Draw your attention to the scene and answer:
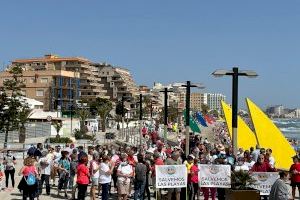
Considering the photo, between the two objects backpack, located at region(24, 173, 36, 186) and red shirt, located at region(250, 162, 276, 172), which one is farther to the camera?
red shirt, located at region(250, 162, 276, 172)

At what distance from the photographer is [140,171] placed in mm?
14555

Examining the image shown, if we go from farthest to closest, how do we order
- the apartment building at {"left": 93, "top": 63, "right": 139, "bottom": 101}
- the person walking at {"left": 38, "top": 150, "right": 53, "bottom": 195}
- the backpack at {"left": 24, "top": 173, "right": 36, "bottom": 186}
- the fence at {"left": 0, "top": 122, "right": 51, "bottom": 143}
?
the apartment building at {"left": 93, "top": 63, "right": 139, "bottom": 101}, the fence at {"left": 0, "top": 122, "right": 51, "bottom": 143}, the person walking at {"left": 38, "top": 150, "right": 53, "bottom": 195}, the backpack at {"left": 24, "top": 173, "right": 36, "bottom": 186}

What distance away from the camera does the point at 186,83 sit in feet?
70.9

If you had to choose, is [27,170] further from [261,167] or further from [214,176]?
[261,167]

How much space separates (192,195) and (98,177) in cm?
277

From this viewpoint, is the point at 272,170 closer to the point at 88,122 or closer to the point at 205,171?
the point at 205,171

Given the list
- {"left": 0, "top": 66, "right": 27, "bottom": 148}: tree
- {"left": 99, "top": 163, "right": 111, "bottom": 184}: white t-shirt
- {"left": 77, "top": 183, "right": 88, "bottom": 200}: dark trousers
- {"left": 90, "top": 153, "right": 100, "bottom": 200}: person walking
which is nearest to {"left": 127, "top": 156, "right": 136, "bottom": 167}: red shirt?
{"left": 99, "top": 163, "right": 111, "bottom": 184}: white t-shirt

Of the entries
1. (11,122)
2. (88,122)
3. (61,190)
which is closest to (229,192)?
(61,190)

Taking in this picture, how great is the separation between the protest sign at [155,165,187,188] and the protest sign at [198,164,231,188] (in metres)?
0.63

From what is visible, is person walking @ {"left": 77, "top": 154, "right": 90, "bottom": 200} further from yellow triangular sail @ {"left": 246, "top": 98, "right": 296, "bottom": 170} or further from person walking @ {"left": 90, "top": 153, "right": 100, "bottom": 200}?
yellow triangular sail @ {"left": 246, "top": 98, "right": 296, "bottom": 170}

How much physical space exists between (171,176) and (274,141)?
1221cm

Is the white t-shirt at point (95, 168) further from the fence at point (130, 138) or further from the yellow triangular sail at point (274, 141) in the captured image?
the fence at point (130, 138)

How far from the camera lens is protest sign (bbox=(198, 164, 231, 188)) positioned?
14445 mm

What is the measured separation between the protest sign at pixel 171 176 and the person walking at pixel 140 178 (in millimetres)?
669
